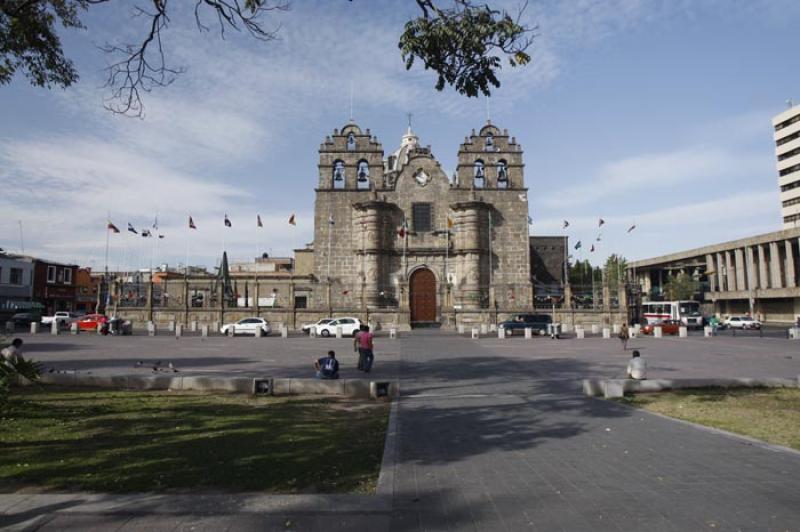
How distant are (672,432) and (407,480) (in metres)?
4.71

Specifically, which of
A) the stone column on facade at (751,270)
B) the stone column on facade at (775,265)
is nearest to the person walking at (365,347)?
the stone column on facade at (775,265)

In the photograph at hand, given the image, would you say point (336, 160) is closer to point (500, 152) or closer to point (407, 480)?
point (500, 152)

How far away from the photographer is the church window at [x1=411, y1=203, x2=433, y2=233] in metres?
41.9

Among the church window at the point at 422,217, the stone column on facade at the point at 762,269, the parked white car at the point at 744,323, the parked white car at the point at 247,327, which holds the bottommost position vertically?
the parked white car at the point at 744,323

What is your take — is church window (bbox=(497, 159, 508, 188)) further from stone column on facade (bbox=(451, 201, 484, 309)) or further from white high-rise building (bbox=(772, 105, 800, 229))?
white high-rise building (bbox=(772, 105, 800, 229))

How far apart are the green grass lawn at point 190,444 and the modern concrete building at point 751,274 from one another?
47914mm

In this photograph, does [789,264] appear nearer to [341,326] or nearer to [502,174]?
[502,174]

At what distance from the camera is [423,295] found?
41125 millimetres

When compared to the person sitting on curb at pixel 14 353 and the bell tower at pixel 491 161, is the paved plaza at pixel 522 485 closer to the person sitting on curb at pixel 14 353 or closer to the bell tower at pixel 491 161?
the person sitting on curb at pixel 14 353

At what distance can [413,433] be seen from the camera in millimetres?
8023

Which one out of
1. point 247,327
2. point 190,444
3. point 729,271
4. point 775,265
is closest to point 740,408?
point 190,444

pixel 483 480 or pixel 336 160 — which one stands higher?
pixel 336 160

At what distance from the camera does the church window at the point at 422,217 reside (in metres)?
41.9

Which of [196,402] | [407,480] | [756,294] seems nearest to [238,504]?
[407,480]
